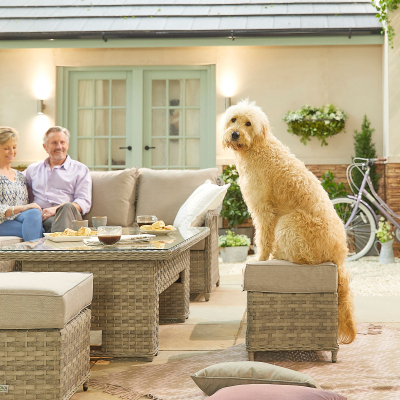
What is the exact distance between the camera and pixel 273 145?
2779 millimetres

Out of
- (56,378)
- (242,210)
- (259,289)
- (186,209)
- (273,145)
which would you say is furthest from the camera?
(242,210)

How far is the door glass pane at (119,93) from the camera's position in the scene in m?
7.24

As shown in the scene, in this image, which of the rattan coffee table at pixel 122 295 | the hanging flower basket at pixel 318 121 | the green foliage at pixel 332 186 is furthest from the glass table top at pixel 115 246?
the hanging flower basket at pixel 318 121

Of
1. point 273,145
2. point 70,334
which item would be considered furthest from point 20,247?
point 273,145

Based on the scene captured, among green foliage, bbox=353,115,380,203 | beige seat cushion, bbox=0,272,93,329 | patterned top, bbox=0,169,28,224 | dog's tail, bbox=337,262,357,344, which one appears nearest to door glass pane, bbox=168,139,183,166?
green foliage, bbox=353,115,380,203

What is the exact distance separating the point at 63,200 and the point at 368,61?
4.61 metres

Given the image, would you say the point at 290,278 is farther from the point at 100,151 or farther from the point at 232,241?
the point at 100,151

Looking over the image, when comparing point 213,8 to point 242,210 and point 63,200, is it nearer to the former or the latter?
point 242,210

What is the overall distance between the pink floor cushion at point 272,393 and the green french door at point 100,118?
5.72 m

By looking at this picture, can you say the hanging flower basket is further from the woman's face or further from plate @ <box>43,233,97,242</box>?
plate @ <box>43,233,97,242</box>

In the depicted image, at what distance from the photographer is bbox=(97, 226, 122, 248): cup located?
2424mm

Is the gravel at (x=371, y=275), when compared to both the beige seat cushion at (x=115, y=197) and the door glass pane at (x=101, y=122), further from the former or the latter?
the door glass pane at (x=101, y=122)

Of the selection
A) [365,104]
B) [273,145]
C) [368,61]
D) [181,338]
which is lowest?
[181,338]

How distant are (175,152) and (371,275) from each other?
330 cm
